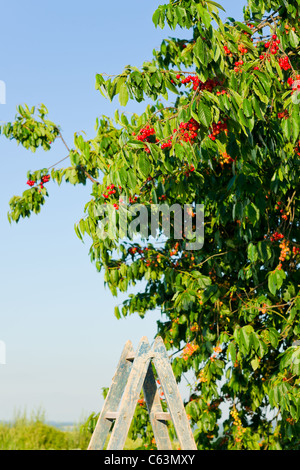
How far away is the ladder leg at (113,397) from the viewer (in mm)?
3562

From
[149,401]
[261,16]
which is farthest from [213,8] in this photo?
[149,401]

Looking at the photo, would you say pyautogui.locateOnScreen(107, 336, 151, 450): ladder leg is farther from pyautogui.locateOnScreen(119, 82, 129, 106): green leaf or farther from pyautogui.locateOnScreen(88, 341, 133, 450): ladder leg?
pyautogui.locateOnScreen(119, 82, 129, 106): green leaf

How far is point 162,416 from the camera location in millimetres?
3635

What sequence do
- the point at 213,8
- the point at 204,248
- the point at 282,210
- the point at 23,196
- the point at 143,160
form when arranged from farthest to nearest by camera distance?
1. the point at 23,196
2. the point at 204,248
3. the point at 282,210
4. the point at 143,160
5. the point at 213,8

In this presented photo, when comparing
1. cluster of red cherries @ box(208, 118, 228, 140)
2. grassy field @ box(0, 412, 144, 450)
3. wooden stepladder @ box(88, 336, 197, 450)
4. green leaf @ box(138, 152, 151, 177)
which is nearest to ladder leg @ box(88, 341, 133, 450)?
wooden stepladder @ box(88, 336, 197, 450)

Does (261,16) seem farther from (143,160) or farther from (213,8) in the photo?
(143,160)

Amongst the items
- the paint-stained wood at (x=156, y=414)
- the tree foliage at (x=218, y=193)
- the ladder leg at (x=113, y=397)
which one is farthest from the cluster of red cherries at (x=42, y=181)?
the paint-stained wood at (x=156, y=414)

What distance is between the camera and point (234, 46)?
3543mm

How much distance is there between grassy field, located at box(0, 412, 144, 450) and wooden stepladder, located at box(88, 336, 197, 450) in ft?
16.0

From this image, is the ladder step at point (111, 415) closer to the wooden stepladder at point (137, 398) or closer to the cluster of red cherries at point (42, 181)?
the wooden stepladder at point (137, 398)

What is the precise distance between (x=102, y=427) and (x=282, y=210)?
237 centimetres

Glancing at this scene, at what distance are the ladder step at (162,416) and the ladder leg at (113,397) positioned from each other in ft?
0.90

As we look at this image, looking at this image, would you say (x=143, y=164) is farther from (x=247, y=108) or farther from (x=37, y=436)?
(x=37, y=436)

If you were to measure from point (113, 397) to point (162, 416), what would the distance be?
1.12ft
